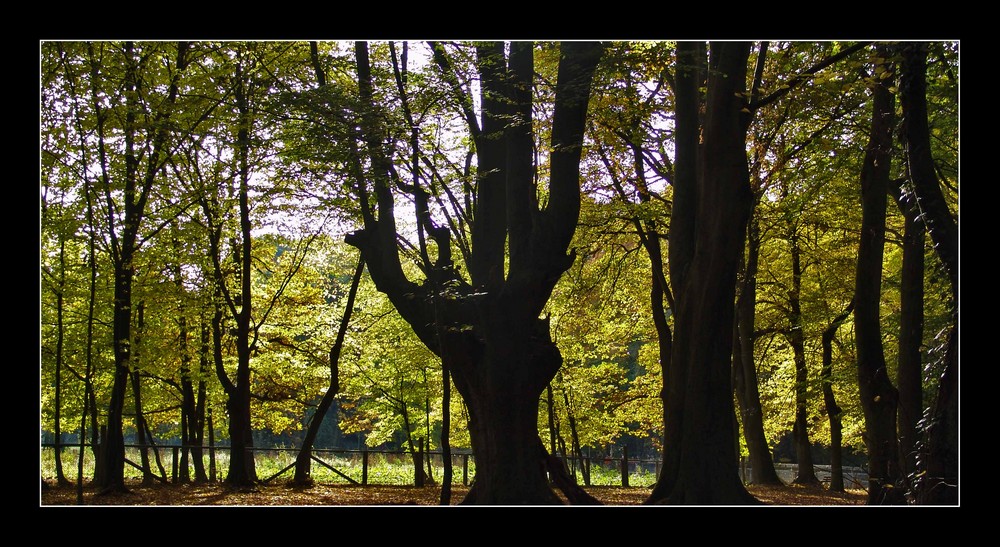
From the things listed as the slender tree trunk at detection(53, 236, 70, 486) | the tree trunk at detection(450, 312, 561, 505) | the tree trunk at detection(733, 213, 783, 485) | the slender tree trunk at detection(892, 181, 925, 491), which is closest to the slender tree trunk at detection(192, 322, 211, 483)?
the slender tree trunk at detection(53, 236, 70, 486)

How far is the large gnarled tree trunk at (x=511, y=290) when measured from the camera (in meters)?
9.01

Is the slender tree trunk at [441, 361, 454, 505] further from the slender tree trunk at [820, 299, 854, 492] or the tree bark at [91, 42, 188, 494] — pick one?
the slender tree trunk at [820, 299, 854, 492]

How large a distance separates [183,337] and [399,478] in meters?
8.45

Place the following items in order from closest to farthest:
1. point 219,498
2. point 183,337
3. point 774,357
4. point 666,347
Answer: point 219,498 < point 666,347 < point 183,337 < point 774,357

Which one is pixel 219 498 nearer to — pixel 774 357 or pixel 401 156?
pixel 401 156

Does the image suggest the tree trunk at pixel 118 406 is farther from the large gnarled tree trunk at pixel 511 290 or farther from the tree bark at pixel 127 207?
the large gnarled tree trunk at pixel 511 290

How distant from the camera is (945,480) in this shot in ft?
14.6

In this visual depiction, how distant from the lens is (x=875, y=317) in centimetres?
855

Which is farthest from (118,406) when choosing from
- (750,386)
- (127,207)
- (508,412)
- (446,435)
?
(750,386)

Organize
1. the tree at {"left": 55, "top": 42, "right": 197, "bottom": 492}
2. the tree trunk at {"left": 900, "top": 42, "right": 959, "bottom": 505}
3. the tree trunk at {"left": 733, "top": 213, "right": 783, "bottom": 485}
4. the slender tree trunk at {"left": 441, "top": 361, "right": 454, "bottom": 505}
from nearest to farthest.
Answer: the tree trunk at {"left": 900, "top": 42, "right": 959, "bottom": 505}
the slender tree trunk at {"left": 441, "top": 361, "right": 454, "bottom": 505}
the tree at {"left": 55, "top": 42, "right": 197, "bottom": 492}
the tree trunk at {"left": 733, "top": 213, "right": 783, "bottom": 485}

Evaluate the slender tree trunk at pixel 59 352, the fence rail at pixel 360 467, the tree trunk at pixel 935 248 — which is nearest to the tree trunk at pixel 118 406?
the slender tree trunk at pixel 59 352

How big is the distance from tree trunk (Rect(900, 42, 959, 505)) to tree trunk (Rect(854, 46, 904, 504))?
8.62 feet

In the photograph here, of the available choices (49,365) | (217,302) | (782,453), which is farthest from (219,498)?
(782,453)

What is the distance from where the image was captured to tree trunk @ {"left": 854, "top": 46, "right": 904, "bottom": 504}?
8.19m
